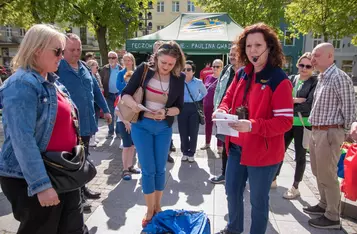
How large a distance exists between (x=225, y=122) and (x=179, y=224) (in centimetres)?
102

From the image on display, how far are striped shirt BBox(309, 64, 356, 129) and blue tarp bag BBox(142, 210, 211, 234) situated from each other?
171 cm

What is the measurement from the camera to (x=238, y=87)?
2350 mm

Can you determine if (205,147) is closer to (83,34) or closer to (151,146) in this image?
(151,146)

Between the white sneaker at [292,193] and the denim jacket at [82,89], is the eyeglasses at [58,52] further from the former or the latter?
the white sneaker at [292,193]

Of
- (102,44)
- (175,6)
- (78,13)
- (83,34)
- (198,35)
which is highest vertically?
(175,6)

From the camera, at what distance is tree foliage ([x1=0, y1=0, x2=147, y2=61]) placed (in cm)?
1482

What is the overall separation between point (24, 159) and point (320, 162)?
9.48 ft

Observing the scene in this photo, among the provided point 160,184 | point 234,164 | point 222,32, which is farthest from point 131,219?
point 222,32

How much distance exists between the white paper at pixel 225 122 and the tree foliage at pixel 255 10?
66.0ft

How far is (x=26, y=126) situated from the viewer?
5.05 feet

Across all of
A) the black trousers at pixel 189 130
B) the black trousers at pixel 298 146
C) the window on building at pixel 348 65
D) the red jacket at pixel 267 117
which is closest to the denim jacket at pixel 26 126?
the red jacket at pixel 267 117

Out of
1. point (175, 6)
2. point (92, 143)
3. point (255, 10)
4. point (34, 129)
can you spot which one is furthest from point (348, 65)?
point (34, 129)

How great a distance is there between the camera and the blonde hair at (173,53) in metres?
2.64

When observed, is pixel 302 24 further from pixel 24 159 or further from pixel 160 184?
pixel 24 159
